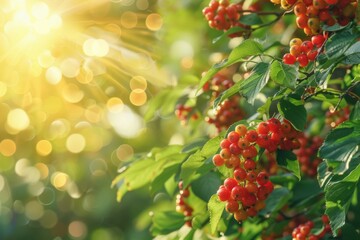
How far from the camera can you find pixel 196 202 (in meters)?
3.09

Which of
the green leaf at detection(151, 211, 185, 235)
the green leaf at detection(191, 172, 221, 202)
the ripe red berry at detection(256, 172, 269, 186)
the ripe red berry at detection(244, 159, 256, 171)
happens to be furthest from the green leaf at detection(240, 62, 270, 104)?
the green leaf at detection(151, 211, 185, 235)

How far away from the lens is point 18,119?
6.73 m

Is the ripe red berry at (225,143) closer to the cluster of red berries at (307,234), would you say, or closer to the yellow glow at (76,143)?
the cluster of red berries at (307,234)

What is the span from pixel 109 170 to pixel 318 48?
4.64 metres

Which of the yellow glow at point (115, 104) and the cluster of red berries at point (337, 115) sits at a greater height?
the yellow glow at point (115, 104)

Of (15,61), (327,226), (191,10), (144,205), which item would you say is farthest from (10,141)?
(327,226)

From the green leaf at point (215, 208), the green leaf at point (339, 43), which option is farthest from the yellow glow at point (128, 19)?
the green leaf at point (339, 43)

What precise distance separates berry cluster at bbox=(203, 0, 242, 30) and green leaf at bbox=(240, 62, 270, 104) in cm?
67

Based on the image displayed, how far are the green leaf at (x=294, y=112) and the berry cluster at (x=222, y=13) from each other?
0.74m

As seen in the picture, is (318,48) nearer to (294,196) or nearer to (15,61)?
(294,196)

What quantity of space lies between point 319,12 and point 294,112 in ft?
1.25

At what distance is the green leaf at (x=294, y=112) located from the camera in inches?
84.1

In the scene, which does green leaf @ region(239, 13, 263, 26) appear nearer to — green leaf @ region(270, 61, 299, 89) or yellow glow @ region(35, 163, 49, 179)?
green leaf @ region(270, 61, 299, 89)

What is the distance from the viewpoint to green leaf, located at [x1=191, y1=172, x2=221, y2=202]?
2854 millimetres
